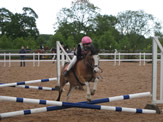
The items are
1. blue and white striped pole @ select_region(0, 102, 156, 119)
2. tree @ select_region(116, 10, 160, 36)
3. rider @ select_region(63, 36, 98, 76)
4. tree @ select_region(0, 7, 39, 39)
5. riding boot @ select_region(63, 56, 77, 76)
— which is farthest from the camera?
tree @ select_region(0, 7, 39, 39)

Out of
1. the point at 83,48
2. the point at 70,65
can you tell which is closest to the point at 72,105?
the point at 70,65

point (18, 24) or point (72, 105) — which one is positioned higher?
point (18, 24)

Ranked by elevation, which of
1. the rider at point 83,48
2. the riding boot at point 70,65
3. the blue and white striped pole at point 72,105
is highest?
the rider at point 83,48

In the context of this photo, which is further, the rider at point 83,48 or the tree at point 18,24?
the tree at point 18,24

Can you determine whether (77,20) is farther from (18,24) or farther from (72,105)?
(72,105)

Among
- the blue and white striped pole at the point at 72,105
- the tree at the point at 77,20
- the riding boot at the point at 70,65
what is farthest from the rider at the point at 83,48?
the tree at the point at 77,20

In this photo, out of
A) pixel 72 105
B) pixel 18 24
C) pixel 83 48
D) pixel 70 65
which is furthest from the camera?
pixel 18 24

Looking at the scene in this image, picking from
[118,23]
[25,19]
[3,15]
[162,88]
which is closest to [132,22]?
[118,23]

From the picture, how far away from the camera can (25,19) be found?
6875cm

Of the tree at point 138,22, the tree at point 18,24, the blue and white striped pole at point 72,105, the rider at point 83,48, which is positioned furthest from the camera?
the tree at point 18,24

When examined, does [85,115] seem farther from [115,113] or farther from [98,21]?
[98,21]

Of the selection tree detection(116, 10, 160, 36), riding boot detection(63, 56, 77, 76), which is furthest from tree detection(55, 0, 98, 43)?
riding boot detection(63, 56, 77, 76)

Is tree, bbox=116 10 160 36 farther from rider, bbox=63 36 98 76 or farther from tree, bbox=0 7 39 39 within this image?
rider, bbox=63 36 98 76

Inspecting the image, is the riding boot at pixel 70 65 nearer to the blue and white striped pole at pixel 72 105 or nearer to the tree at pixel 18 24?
the blue and white striped pole at pixel 72 105
